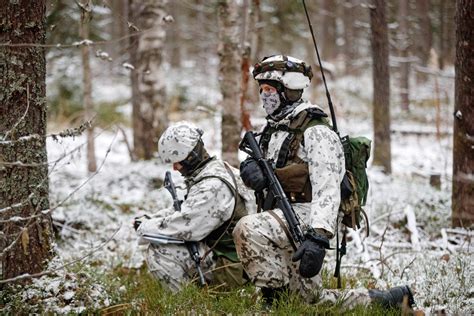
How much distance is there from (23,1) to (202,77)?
2295cm

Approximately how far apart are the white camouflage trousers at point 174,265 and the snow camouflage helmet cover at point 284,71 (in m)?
1.69

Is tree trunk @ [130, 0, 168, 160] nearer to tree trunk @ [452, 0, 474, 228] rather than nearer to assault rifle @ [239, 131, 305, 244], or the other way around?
tree trunk @ [452, 0, 474, 228]

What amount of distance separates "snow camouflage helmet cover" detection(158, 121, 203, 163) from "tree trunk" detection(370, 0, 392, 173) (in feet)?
17.0

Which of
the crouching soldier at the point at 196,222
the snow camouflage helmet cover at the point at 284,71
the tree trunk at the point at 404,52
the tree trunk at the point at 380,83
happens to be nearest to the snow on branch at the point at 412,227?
the crouching soldier at the point at 196,222

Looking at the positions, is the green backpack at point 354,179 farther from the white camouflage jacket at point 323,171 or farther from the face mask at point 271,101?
the face mask at point 271,101

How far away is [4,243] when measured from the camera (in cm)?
419

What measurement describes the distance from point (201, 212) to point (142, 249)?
6.03 ft

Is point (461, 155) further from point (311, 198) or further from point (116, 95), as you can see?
point (116, 95)

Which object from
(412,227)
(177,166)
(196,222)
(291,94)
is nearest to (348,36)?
(412,227)

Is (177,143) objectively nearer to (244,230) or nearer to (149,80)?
(244,230)

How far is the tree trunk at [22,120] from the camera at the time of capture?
4055 mm

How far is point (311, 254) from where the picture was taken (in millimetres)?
3705

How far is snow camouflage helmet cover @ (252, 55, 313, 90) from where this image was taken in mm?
4238

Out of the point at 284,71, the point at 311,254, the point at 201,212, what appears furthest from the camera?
the point at 201,212
